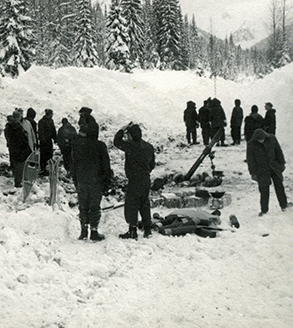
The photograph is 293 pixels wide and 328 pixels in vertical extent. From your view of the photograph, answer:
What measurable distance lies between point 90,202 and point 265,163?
11.5 ft

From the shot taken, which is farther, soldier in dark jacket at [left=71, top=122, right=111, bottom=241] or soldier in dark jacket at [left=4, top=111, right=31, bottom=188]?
soldier in dark jacket at [left=4, top=111, right=31, bottom=188]

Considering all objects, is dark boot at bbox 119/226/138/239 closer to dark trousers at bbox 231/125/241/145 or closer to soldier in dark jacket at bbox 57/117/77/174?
soldier in dark jacket at bbox 57/117/77/174

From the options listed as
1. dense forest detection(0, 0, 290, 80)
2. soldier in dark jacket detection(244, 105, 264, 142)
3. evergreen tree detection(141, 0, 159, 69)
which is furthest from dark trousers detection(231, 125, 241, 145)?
evergreen tree detection(141, 0, 159, 69)

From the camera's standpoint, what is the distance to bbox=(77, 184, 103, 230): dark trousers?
6215 mm

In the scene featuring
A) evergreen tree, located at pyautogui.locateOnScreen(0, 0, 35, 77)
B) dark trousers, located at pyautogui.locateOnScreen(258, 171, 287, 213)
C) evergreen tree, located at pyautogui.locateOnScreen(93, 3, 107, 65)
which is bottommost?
dark trousers, located at pyautogui.locateOnScreen(258, 171, 287, 213)

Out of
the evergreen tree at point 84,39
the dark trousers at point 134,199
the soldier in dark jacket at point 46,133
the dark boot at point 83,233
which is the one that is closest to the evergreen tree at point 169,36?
the evergreen tree at point 84,39

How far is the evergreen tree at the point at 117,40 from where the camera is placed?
114 ft

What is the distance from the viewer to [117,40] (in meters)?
34.7

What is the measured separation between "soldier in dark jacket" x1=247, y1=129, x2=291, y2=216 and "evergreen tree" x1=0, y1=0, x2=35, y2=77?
26.7m

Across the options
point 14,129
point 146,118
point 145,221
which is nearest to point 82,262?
point 145,221

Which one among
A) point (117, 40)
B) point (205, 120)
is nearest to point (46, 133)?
point (205, 120)

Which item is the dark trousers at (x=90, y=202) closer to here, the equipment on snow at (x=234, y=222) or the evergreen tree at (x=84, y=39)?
the equipment on snow at (x=234, y=222)

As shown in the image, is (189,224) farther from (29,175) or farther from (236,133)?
(236,133)

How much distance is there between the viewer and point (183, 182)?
11.1 metres
